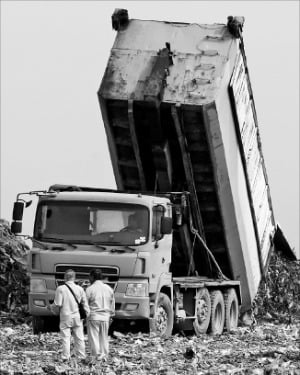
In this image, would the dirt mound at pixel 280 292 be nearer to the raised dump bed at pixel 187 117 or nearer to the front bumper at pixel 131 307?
the raised dump bed at pixel 187 117

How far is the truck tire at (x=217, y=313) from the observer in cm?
1870

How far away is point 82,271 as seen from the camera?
15805mm

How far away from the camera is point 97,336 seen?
12992mm

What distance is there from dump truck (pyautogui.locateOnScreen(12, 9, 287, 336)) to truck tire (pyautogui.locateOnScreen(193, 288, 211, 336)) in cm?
2

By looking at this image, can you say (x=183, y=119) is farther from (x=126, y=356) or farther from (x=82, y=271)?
(x=126, y=356)

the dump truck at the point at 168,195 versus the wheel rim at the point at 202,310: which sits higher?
the dump truck at the point at 168,195

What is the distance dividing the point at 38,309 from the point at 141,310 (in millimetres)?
1514

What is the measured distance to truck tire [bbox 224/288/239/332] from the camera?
63.4 feet

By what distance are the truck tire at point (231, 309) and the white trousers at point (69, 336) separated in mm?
6656

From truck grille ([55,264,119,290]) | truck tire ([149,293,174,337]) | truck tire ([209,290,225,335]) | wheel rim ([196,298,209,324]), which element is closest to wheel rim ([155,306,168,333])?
truck tire ([149,293,174,337])

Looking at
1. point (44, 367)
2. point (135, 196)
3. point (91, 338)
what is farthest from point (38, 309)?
point (44, 367)

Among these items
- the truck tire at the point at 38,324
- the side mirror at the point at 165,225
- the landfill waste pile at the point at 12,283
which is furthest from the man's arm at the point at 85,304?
the landfill waste pile at the point at 12,283

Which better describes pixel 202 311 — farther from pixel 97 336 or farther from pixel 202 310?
pixel 97 336

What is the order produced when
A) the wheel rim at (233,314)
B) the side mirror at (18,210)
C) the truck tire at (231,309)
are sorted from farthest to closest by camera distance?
Result: the wheel rim at (233,314) → the truck tire at (231,309) → the side mirror at (18,210)
